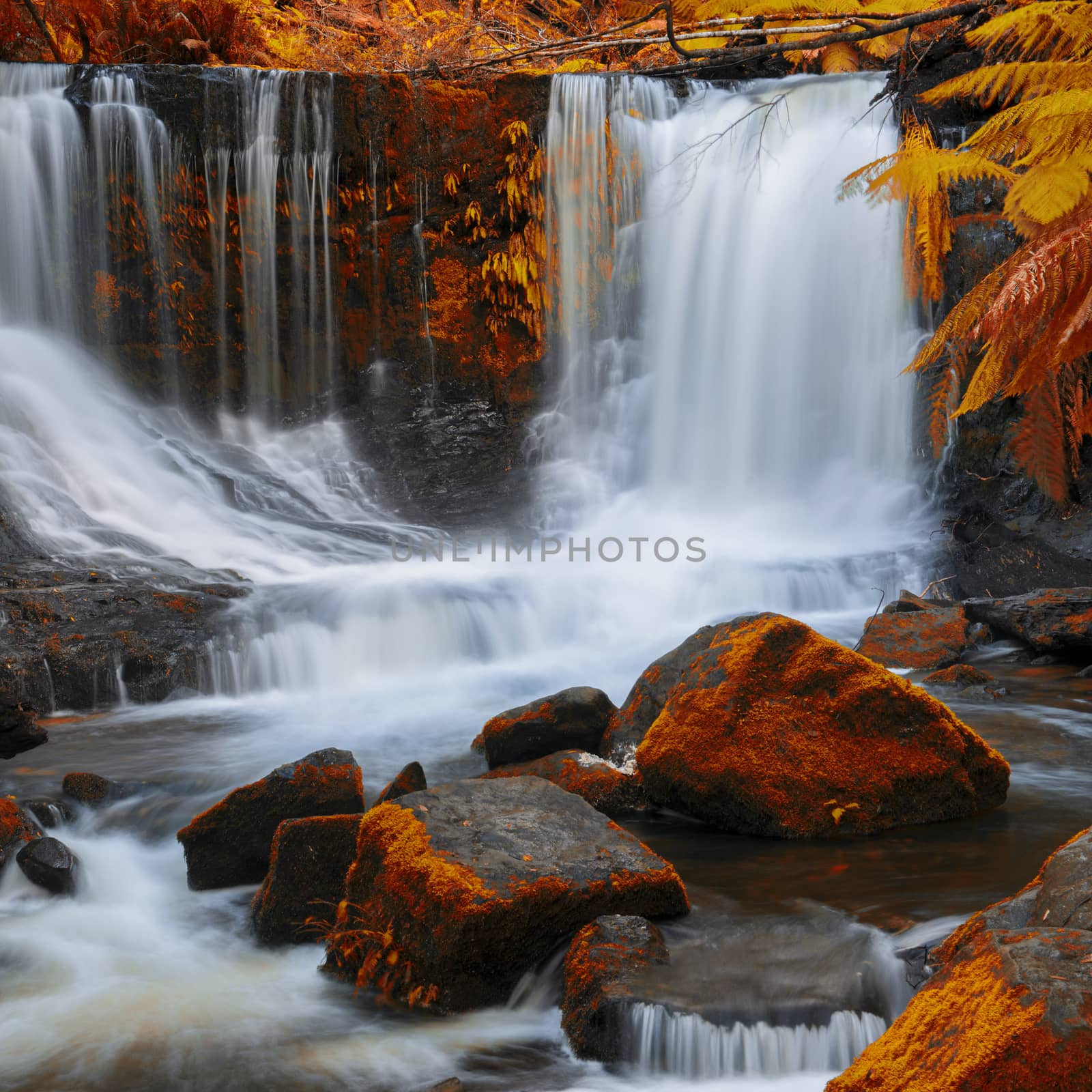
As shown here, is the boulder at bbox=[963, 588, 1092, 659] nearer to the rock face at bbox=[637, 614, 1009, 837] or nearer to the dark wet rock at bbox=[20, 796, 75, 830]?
the rock face at bbox=[637, 614, 1009, 837]

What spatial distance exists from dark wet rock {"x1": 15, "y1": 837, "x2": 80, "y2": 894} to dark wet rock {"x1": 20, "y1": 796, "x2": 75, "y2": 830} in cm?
51

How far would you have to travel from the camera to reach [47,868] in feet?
12.9

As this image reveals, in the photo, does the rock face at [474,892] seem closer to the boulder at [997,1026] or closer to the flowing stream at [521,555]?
the flowing stream at [521,555]

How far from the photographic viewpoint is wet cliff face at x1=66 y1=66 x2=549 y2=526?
11.4 m

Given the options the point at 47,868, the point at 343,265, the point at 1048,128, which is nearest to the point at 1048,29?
the point at 1048,128

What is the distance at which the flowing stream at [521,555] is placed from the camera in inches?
114

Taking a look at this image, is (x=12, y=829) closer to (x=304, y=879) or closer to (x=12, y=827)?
(x=12, y=827)

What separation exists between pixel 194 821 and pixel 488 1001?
1752 mm

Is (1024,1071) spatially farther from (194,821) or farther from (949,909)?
(194,821)

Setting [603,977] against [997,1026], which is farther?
[603,977]

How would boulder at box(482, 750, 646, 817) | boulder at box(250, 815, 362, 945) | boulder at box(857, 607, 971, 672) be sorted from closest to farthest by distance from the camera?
1. boulder at box(250, 815, 362, 945)
2. boulder at box(482, 750, 646, 817)
3. boulder at box(857, 607, 971, 672)

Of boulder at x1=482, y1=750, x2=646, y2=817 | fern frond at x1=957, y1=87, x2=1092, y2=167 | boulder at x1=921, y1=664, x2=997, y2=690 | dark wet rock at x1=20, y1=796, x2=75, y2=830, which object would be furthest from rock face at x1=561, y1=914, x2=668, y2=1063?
boulder at x1=921, y1=664, x2=997, y2=690

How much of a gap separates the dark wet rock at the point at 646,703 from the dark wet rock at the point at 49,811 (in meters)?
2.49

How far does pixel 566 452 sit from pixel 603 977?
10.0m
